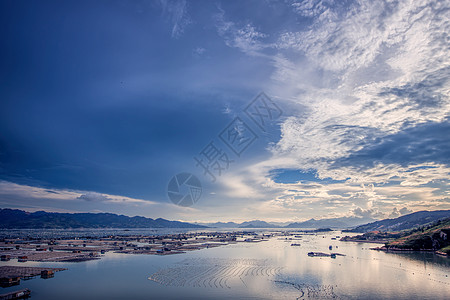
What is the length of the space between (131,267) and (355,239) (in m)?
139

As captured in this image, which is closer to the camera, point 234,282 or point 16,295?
point 16,295

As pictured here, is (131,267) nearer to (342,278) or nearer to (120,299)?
(120,299)

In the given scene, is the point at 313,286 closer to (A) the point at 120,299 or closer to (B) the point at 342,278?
(B) the point at 342,278

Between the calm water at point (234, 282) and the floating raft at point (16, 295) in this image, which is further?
the calm water at point (234, 282)

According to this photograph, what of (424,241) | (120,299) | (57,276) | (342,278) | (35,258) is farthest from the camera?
(424,241)

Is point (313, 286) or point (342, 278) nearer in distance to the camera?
point (313, 286)

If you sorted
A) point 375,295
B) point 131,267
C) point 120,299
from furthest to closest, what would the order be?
point 131,267
point 375,295
point 120,299

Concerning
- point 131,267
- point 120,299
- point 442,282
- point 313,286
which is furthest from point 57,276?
point 442,282

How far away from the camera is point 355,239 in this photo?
501 feet

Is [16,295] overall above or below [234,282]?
above

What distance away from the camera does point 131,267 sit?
5366 cm

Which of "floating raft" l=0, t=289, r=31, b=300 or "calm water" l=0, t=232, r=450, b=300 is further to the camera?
Answer: "calm water" l=0, t=232, r=450, b=300

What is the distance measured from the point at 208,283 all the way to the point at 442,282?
39166 mm

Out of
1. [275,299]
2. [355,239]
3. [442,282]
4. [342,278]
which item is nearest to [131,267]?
[275,299]
